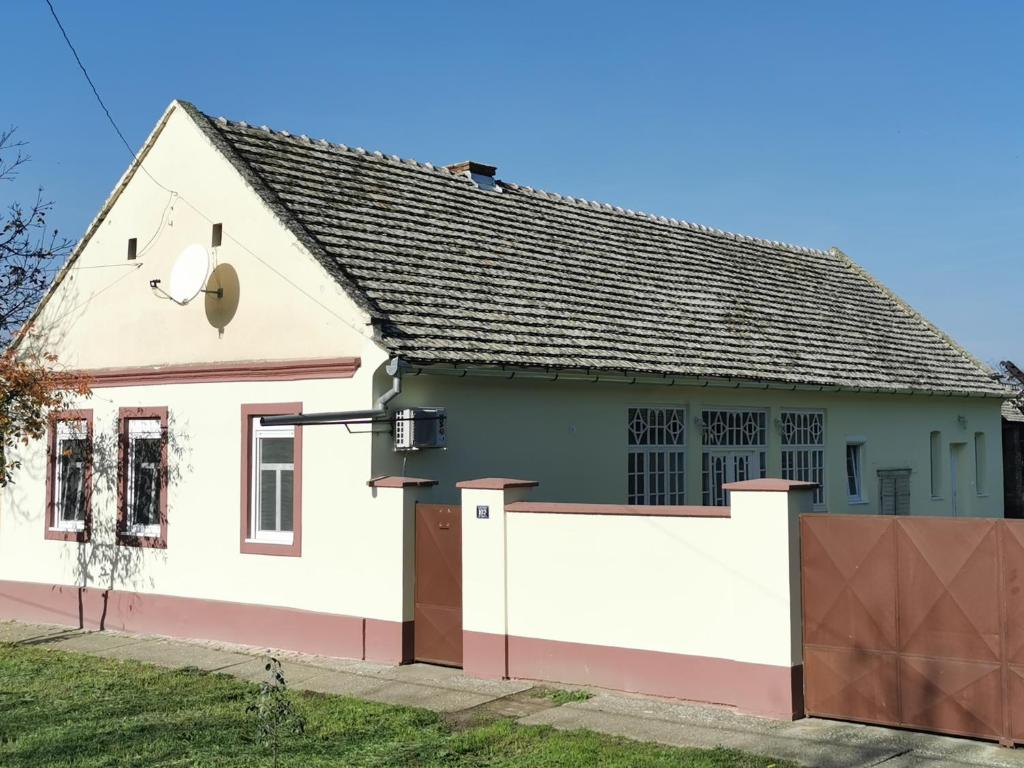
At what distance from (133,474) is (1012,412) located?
20640 millimetres

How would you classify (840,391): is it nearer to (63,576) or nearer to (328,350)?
(328,350)

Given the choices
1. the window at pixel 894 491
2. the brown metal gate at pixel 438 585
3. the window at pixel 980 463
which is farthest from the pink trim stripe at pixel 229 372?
the window at pixel 980 463

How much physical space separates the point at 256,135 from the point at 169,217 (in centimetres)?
170

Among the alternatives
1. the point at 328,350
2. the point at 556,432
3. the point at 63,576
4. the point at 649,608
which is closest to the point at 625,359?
the point at 556,432

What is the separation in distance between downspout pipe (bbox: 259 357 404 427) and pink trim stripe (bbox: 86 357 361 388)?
55 cm

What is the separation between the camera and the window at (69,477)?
53.1 feet

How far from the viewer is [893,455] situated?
2155 centimetres

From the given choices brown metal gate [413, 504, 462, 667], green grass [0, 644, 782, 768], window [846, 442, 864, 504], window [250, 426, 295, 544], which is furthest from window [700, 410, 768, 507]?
green grass [0, 644, 782, 768]

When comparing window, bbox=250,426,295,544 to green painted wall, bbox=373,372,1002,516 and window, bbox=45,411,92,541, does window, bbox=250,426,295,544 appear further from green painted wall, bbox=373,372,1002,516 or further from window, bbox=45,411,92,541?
window, bbox=45,411,92,541

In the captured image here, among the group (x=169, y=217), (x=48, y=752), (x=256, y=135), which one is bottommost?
(x=48, y=752)

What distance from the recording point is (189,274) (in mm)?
14609

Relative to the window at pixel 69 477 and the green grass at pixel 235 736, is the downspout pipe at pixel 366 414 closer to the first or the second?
the green grass at pixel 235 736

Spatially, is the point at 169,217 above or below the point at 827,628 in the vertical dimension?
above

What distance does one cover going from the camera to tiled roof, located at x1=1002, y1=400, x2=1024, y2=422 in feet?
89.5
